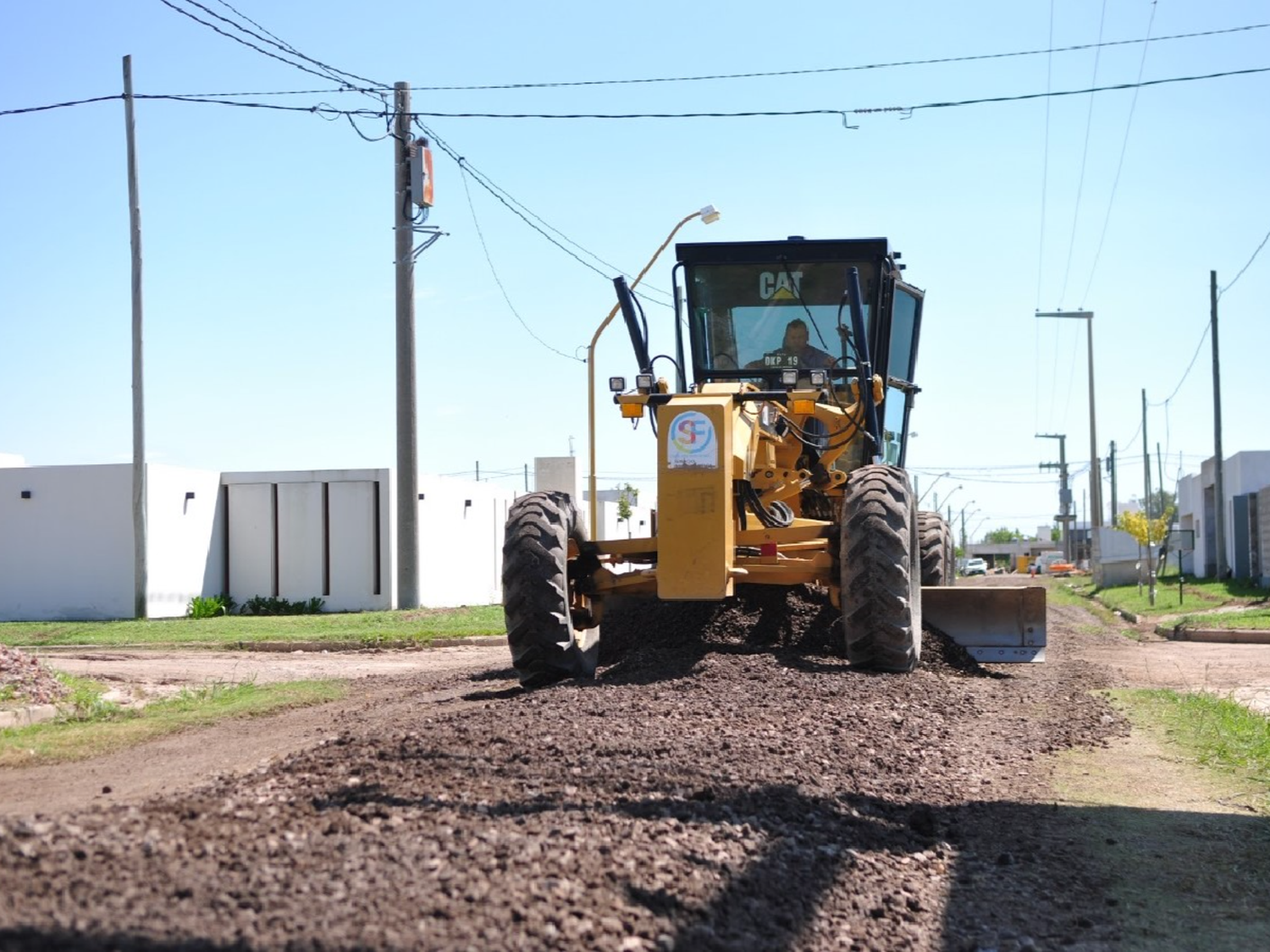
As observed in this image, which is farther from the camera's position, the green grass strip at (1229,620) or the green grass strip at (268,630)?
the green grass strip at (1229,620)

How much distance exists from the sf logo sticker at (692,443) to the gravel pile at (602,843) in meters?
1.67

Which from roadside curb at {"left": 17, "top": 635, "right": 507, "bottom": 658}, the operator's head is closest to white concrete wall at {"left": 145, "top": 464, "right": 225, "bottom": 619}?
roadside curb at {"left": 17, "top": 635, "right": 507, "bottom": 658}

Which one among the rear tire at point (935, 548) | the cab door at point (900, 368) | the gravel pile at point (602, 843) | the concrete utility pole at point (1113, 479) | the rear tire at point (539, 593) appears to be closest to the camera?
the gravel pile at point (602, 843)

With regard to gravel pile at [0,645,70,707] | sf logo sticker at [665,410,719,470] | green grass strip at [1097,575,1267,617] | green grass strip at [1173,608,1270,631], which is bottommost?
green grass strip at [1097,575,1267,617]

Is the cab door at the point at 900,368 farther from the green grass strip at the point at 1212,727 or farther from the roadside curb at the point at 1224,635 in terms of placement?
the roadside curb at the point at 1224,635

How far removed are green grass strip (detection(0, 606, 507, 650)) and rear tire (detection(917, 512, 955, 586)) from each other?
284 inches

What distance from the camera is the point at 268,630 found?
21.2m

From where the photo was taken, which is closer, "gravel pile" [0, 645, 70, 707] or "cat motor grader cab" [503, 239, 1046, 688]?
"cat motor grader cab" [503, 239, 1046, 688]

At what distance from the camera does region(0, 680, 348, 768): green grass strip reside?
28.2 feet

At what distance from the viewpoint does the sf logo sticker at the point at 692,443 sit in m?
9.57

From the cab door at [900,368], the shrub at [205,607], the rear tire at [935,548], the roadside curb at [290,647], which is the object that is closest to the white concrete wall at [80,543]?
the shrub at [205,607]

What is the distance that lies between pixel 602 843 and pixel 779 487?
673 centimetres

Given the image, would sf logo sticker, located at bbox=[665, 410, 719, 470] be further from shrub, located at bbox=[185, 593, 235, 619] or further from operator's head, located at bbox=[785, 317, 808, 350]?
shrub, located at bbox=[185, 593, 235, 619]

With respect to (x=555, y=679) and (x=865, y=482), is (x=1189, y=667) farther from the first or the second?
(x=555, y=679)
